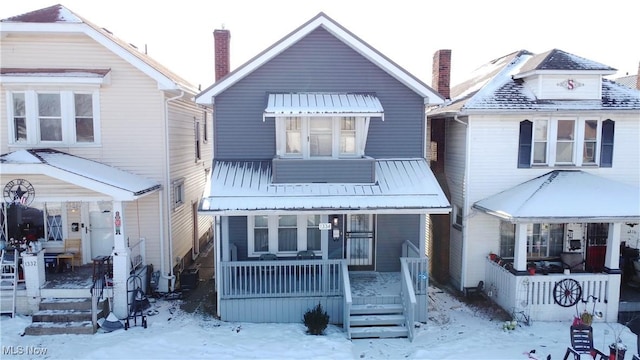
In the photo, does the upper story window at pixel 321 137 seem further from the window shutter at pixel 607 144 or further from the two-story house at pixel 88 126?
the window shutter at pixel 607 144

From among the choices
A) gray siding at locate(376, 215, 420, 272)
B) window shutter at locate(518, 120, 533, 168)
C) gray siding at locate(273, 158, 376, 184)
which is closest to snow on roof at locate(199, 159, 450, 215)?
gray siding at locate(273, 158, 376, 184)

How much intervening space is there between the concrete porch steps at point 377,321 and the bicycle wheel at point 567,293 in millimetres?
4539

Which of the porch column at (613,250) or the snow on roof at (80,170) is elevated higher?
the snow on roof at (80,170)

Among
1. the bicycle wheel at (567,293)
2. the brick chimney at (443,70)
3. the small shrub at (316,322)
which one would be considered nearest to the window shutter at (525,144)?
the brick chimney at (443,70)

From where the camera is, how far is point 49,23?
13.1m

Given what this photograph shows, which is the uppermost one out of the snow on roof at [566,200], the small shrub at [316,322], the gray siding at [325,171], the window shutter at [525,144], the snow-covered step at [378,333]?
the window shutter at [525,144]

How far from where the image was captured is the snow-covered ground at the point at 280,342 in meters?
10.4

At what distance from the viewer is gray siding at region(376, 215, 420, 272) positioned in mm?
13961

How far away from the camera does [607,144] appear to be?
47.3ft

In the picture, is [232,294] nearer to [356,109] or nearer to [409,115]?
[356,109]

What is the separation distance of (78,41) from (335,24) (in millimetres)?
7687

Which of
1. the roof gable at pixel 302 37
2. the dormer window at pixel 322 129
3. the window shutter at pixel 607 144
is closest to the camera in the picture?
the dormer window at pixel 322 129

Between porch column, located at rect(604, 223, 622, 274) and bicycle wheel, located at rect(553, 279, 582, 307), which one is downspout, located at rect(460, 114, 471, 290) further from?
porch column, located at rect(604, 223, 622, 274)

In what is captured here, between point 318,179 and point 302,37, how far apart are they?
4.22 m
